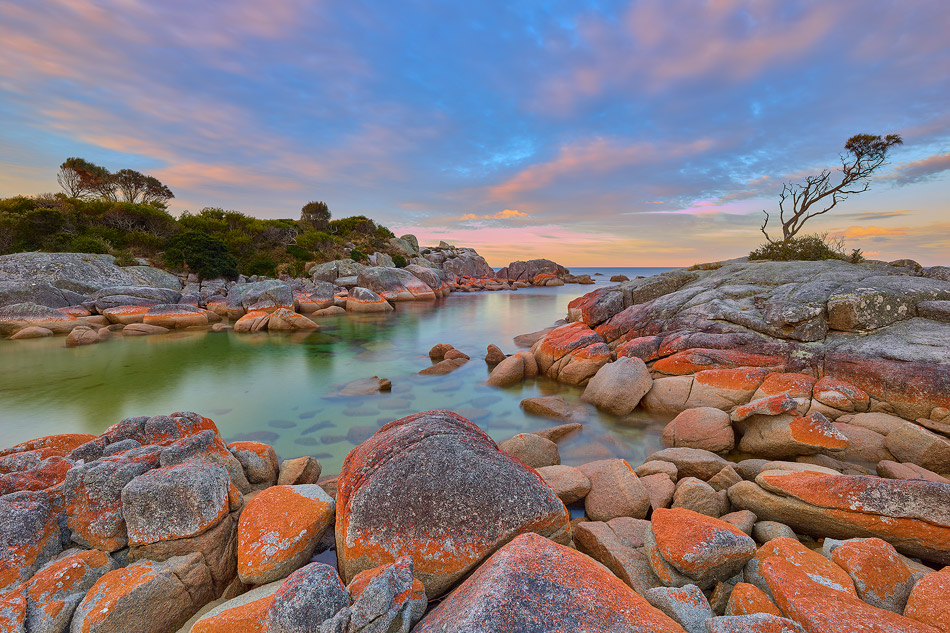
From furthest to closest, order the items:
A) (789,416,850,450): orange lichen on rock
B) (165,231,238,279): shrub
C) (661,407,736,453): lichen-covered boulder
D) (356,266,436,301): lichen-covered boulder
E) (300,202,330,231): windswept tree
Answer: (300,202,330,231): windswept tree < (356,266,436,301): lichen-covered boulder < (165,231,238,279): shrub < (661,407,736,453): lichen-covered boulder < (789,416,850,450): orange lichen on rock

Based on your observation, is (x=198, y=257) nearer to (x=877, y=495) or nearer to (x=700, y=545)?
(x=700, y=545)

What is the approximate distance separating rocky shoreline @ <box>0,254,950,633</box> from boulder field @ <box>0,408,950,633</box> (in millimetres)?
17

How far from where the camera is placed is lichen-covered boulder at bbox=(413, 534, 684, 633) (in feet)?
7.25

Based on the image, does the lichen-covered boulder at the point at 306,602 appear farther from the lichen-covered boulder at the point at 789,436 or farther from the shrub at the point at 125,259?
the shrub at the point at 125,259

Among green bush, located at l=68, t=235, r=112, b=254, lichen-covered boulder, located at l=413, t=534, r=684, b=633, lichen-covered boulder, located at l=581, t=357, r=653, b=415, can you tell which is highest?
green bush, located at l=68, t=235, r=112, b=254

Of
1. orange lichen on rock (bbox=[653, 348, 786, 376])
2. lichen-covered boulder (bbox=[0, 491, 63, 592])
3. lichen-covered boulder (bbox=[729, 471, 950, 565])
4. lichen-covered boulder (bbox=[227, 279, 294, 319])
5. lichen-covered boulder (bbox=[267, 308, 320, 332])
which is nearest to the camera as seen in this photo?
lichen-covered boulder (bbox=[0, 491, 63, 592])

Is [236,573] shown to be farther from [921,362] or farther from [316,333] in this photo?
[316,333]

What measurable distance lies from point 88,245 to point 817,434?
42.3 m

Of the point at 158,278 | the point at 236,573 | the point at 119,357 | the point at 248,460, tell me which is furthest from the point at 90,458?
the point at 158,278

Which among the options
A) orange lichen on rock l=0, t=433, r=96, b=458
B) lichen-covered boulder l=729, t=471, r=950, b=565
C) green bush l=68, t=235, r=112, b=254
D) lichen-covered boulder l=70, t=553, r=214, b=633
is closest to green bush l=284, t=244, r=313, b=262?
green bush l=68, t=235, r=112, b=254

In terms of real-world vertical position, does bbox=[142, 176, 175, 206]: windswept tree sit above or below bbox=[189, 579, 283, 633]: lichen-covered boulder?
above

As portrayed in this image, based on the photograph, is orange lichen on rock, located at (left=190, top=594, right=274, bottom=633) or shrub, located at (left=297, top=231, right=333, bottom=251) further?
shrub, located at (left=297, top=231, right=333, bottom=251)

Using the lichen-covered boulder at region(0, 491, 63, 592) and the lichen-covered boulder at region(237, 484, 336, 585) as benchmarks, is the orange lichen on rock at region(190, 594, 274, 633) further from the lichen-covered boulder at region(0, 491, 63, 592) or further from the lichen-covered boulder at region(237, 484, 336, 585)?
the lichen-covered boulder at region(0, 491, 63, 592)

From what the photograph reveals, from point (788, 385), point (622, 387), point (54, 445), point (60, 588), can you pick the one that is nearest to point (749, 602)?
point (60, 588)
